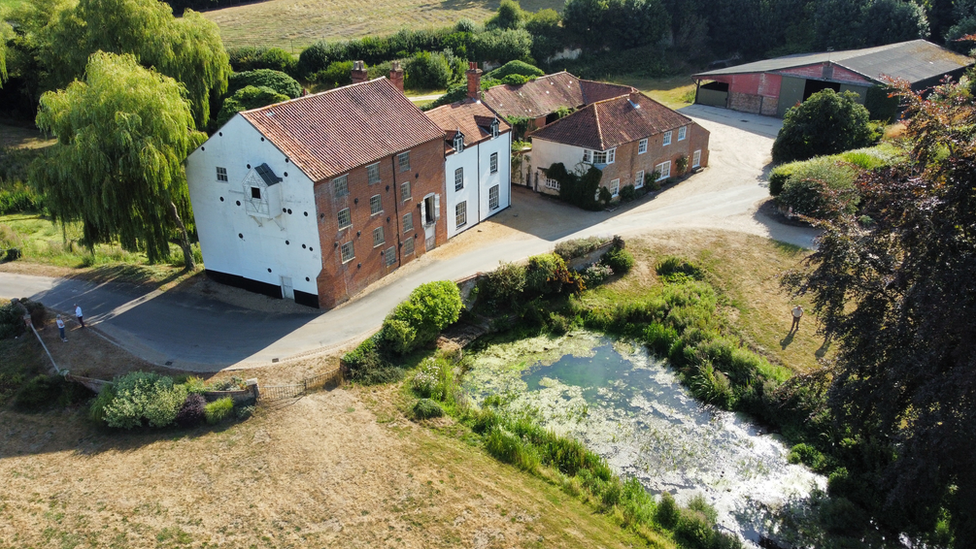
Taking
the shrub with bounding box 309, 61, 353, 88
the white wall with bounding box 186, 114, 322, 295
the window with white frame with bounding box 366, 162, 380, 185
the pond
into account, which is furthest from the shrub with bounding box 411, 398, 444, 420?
the shrub with bounding box 309, 61, 353, 88

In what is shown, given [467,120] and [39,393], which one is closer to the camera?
[39,393]

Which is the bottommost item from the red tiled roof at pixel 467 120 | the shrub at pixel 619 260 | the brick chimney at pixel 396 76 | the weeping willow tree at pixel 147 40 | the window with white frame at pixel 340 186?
the shrub at pixel 619 260

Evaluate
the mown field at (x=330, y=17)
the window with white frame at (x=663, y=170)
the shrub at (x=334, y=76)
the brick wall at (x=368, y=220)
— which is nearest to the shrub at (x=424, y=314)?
the brick wall at (x=368, y=220)

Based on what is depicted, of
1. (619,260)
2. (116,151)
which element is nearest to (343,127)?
(116,151)

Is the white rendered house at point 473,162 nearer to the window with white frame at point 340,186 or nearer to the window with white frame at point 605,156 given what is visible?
the window with white frame at point 605,156

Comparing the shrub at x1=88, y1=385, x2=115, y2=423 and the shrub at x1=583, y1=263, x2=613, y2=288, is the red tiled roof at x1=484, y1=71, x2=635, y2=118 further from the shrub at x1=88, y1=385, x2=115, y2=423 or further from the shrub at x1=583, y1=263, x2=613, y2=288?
the shrub at x1=88, y1=385, x2=115, y2=423

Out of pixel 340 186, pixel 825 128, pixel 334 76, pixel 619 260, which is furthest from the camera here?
pixel 334 76

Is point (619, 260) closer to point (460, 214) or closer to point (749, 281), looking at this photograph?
point (749, 281)

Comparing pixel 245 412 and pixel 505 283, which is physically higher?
pixel 505 283
